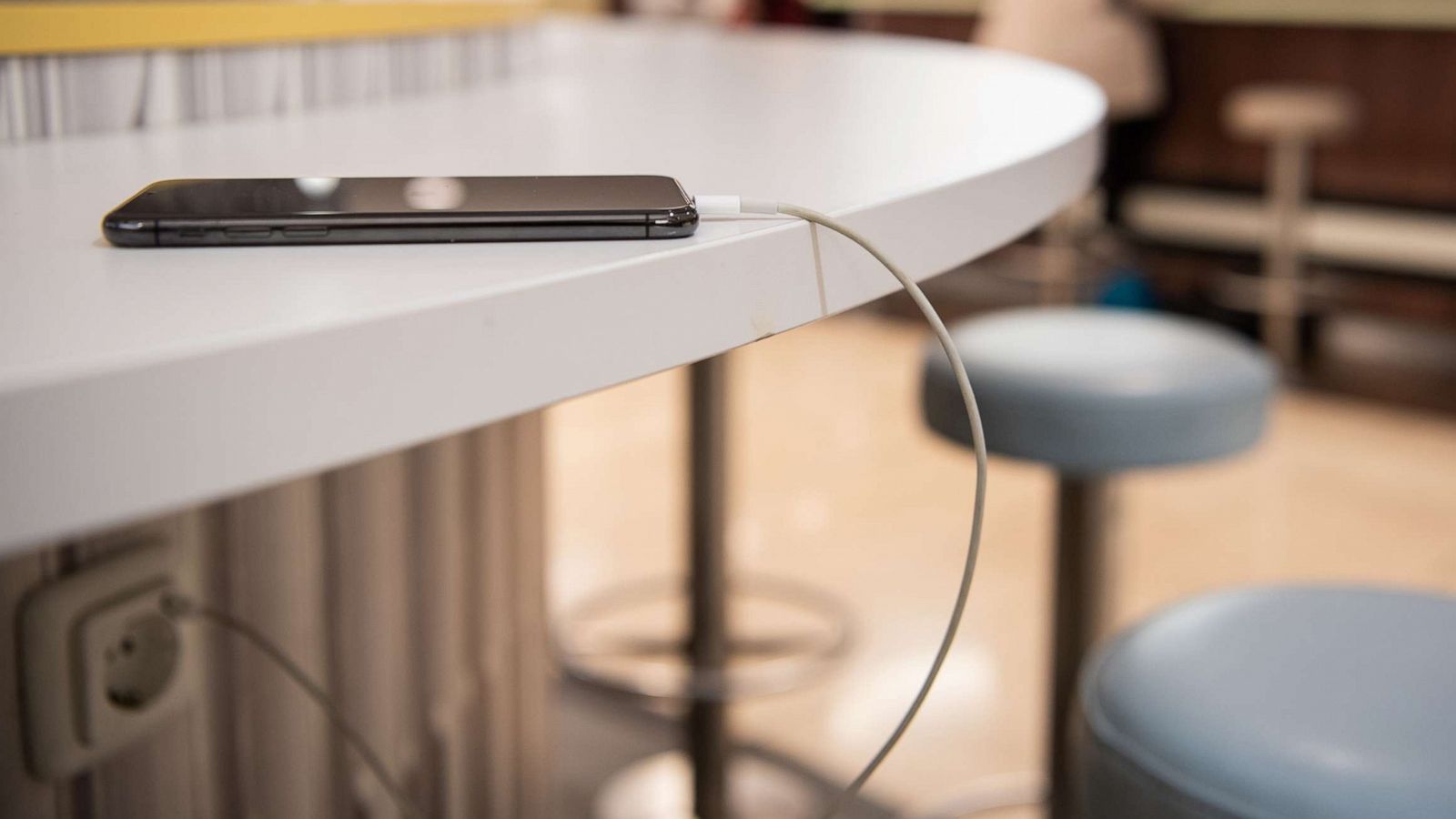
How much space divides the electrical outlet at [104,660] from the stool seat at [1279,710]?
0.50m

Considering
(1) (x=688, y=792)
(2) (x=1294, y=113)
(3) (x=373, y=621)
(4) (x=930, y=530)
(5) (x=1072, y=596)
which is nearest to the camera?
(3) (x=373, y=621)

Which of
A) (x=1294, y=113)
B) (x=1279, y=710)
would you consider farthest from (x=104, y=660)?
(x=1294, y=113)

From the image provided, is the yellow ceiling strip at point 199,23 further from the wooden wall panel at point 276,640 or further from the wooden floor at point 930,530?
the wooden floor at point 930,530

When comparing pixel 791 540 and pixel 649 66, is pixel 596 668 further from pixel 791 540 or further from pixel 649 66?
pixel 649 66

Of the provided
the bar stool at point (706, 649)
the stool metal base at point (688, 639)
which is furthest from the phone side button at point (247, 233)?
the stool metal base at point (688, 639)

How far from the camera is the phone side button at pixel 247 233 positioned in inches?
15.0

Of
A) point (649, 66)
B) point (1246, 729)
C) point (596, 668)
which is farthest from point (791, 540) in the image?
point (1246, 729)

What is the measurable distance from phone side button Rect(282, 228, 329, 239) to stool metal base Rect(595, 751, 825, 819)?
119 cm

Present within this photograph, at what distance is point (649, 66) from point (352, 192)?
0.81m

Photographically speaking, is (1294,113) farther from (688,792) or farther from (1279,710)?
(1279,710)

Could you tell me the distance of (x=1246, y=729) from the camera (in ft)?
1.87

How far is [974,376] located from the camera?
3.51 feet

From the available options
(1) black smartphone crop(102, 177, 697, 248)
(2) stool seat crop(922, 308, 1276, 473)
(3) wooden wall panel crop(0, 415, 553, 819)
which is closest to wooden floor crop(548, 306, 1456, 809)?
(2) stool seat crop(922, 308, 1276, 473)

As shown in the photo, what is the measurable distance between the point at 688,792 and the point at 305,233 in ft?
4.04
